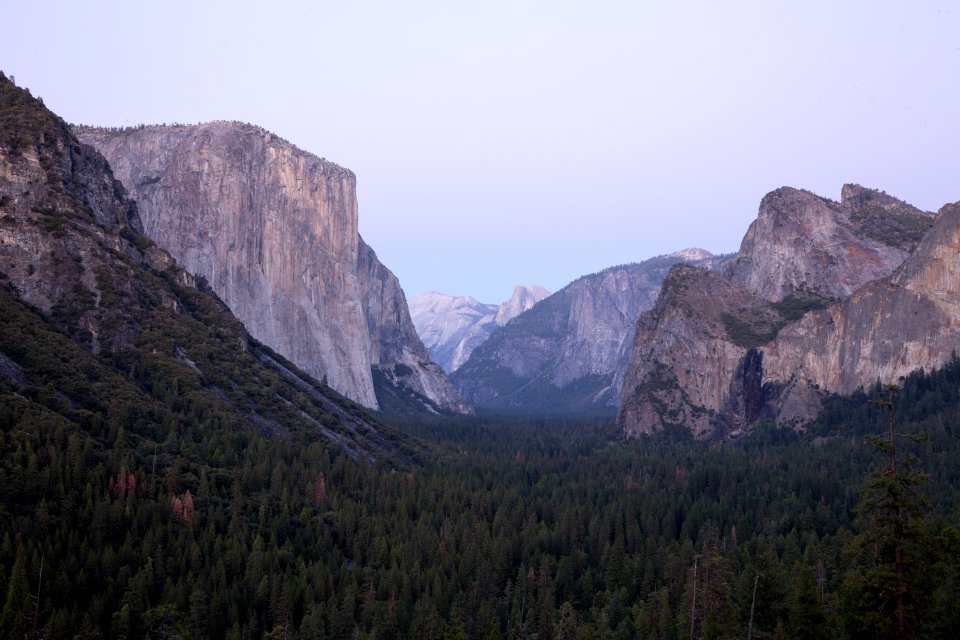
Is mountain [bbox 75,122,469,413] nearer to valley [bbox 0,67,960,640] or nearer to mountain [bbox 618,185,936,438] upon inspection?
valley [bbox 0,67,960,640]

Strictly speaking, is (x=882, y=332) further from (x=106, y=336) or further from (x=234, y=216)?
(x=234, y=216)

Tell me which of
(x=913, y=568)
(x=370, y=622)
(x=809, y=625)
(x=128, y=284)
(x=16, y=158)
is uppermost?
(x=16, y=158)

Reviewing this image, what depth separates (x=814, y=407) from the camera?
164 meters

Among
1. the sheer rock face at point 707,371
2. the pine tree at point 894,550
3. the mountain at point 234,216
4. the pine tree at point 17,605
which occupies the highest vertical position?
the mountain at point 234,216

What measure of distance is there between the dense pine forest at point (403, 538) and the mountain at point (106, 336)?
2.19 ft

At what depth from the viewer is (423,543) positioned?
83.6 metres

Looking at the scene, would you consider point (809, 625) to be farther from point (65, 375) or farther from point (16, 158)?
point (16, 158)

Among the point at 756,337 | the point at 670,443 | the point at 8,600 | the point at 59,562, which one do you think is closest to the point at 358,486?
the point at 59,562

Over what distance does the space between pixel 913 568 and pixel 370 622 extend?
4352 cm

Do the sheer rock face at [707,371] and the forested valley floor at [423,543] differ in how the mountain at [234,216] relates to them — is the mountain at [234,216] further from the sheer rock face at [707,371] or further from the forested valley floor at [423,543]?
the forested valley floor at [423,543]

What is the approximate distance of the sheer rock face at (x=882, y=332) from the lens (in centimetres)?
14150

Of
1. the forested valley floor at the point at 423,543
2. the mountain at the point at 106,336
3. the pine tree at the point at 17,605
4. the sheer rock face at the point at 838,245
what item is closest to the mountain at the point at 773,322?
the sheer rock face at the point at 838,245

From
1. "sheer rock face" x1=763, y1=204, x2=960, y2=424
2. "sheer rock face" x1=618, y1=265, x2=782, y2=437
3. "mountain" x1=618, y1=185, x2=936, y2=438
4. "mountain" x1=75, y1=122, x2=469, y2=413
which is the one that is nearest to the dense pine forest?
"sheer rock face" x1=763, y1=204, x2=960, y2=424

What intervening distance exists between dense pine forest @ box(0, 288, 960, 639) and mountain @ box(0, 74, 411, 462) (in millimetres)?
667
